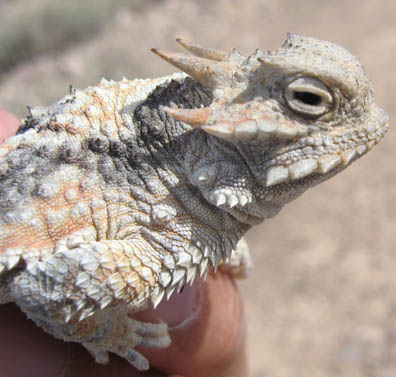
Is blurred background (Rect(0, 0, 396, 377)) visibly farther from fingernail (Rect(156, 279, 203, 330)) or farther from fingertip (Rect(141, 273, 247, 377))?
fingernail (Rect(156, 279, 203, 330))

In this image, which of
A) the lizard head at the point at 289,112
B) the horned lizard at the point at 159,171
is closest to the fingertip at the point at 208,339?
the horned lizard at the point at 159,171

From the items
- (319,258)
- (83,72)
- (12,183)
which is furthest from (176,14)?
(12,183)

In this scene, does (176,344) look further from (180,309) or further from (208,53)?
(208,53)

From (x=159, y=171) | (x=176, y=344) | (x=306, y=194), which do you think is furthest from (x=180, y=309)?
(x=306, y=194)

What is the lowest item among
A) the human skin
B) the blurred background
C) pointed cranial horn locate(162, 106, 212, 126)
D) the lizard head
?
the human skin

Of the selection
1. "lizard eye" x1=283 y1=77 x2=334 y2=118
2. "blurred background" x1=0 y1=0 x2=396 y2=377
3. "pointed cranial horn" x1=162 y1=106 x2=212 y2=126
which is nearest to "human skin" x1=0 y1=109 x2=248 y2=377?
"pointed cranial horn" x1=162 y1=106 x2=212 y2=126

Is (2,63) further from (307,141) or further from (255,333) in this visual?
(307,141)
